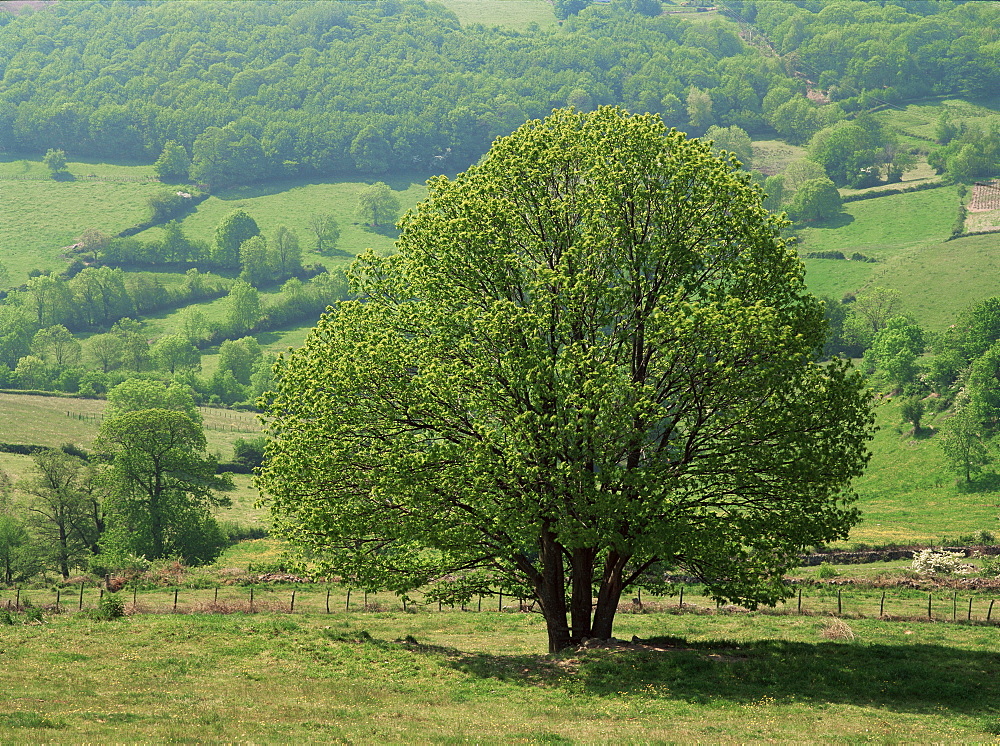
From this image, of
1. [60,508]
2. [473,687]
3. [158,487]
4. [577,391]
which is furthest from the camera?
[60,508]

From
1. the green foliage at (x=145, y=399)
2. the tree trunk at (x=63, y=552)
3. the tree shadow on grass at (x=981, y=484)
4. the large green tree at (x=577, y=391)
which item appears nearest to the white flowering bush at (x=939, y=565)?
the tree shadow on grass at (x=981, y=484)

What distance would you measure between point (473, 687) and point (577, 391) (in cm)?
999

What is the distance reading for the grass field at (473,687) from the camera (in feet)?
77.6

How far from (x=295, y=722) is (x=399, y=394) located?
11.7 metres

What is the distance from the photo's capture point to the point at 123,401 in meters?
151

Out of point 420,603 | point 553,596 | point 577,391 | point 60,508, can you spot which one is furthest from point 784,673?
point 60,508

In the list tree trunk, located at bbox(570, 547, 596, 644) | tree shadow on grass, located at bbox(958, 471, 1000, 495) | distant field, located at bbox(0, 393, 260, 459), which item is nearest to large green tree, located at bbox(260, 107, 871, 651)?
tree trunk, located at bbox(570, 547, 596, 644)

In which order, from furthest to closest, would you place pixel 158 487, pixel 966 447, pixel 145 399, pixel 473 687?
pixel 145 399 → pixel 966 447 → pixel 158 487 → pixel 473 687

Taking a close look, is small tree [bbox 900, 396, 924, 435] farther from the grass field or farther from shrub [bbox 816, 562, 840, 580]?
the grass field

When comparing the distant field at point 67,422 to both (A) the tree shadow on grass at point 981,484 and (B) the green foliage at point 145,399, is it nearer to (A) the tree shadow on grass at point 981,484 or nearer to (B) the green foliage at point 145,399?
(B) the green foliage at point 145,399

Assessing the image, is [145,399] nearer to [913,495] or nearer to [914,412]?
[913,495]

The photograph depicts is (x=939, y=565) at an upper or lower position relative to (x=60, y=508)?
lower

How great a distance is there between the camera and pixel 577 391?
98.6 feet

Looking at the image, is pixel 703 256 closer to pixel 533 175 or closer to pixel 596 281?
pixel 596 281
